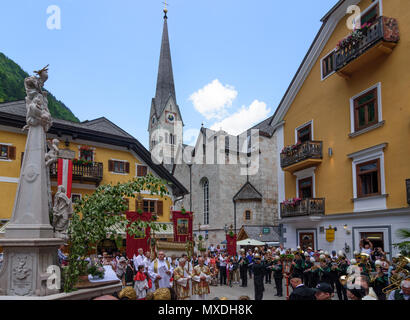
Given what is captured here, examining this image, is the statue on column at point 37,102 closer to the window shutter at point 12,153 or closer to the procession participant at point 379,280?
the procession participant at point 379,280

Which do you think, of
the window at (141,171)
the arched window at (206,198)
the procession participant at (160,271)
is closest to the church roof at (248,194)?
the arched window at (206,198)

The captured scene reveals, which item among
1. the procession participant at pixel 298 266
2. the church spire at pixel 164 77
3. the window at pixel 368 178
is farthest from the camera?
the church spire at pixel 164 77

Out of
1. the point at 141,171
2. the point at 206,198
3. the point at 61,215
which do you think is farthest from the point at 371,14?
the point at 206,198

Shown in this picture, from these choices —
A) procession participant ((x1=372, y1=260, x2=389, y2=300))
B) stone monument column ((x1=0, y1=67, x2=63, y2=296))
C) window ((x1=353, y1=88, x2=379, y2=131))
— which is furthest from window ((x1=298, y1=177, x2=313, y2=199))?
stone monument column ((x1=0, y1=67, x2=63, y2=296))

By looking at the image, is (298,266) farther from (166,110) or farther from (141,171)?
(166,110)

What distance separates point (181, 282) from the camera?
1044cm

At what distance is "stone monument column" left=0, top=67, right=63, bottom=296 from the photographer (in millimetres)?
7301

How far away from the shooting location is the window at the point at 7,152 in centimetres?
2072

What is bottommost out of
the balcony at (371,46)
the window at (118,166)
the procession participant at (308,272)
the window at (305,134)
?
the procession participant at (308,272)

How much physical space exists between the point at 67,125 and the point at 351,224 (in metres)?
18.6

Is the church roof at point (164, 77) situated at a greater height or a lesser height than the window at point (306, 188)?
greater

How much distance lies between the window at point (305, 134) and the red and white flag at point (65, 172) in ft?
47.6

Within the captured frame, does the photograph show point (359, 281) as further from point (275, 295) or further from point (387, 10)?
point (387, 10)

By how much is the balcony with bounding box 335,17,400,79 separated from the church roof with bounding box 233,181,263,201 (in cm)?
2193
